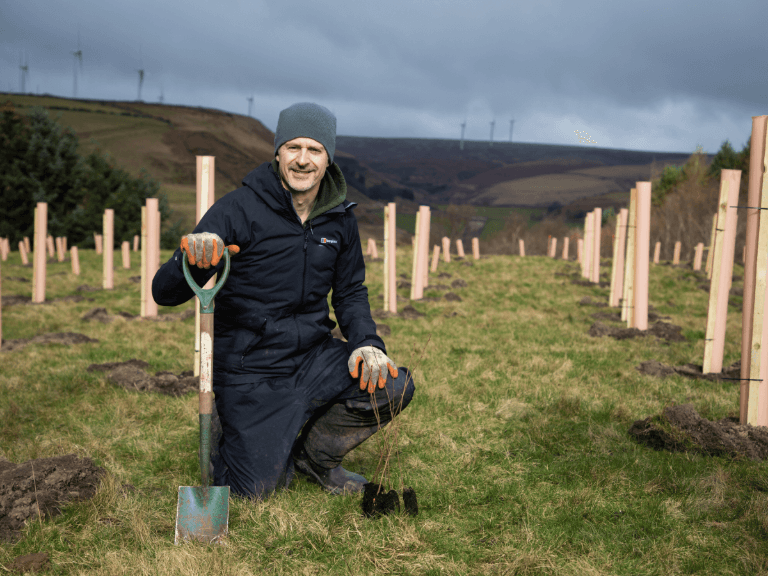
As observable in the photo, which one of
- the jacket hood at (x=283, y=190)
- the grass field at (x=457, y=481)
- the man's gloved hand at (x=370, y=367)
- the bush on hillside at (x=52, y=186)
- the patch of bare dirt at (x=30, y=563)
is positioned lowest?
the patch of bare dirt at (x=30, y=563)

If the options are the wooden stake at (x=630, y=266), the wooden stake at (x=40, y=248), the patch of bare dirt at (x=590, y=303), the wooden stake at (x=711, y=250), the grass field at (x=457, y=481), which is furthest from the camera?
the patch of bare dirt at (x=590, y=303)

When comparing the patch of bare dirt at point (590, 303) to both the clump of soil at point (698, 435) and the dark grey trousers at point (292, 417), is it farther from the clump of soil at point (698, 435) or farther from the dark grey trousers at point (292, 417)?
the dark grey trousers at point (292, 417)

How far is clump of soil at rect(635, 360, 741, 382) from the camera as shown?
674cm

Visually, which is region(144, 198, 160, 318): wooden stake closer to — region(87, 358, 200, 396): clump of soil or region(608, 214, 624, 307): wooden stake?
region(87, 358, 200, 396): clump of soil

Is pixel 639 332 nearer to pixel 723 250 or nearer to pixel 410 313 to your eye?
pixel 723 250

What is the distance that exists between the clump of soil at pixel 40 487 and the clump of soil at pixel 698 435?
13.2 ft

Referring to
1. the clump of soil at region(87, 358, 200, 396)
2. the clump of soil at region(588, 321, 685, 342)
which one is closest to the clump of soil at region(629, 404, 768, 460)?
the clump of soil at region(87, 358, 200, 396)

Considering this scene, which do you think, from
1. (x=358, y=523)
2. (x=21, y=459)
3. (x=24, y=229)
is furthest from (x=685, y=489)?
(x=24, y=229)

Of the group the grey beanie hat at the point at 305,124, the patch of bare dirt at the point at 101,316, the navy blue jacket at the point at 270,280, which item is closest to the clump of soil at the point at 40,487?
the navy blue jacket at the point at 270,280

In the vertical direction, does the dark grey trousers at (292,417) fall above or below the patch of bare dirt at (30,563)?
above

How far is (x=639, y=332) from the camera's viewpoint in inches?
366

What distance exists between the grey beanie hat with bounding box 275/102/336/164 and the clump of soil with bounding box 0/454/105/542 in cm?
228

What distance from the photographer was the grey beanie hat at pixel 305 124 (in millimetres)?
3416

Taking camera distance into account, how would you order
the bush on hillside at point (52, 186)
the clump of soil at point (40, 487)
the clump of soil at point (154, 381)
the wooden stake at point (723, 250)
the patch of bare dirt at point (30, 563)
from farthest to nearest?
1. the bush on hillside at point (52, 186)
2. the wooden stake at point (723, 250)
3. the clump of soil at point (154, 381)
4. the clump of soil at point (40, 487)
5. the patch of bare dirt at point (30, 563)
